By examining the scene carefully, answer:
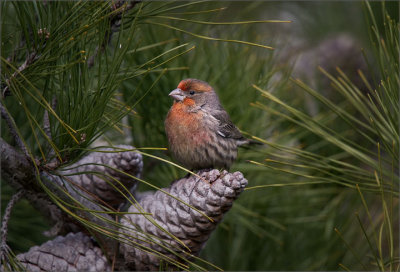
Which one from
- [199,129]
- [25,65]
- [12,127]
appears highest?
[25,65]

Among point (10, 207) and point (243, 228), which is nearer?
point (10, 207)

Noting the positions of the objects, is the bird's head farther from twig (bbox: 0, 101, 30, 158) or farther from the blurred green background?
twig (bbox: 0, 101, 30, 158)

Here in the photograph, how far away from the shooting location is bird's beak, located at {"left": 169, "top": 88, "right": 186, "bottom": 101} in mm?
2494

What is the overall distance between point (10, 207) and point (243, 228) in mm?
1431

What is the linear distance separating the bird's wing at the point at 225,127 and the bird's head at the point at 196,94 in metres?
0.05

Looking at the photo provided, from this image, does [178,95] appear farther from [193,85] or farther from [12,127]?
[12,127]

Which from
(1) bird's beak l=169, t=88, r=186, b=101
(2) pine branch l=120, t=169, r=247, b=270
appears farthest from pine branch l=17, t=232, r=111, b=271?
(1) bird's beak l=169, t=88, r=186, b=101

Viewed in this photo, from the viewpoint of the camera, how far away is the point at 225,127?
2.51m

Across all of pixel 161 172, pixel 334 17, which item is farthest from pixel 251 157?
pixel 334 17

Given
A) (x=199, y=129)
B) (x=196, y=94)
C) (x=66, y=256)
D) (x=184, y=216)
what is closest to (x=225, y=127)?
(x=199, y=129)

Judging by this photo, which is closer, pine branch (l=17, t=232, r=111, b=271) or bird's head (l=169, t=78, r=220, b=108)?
pine branch (l=17, t=232, r=111, b=271)

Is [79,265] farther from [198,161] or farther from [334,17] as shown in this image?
[334,17]

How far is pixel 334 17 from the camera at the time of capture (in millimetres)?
4027

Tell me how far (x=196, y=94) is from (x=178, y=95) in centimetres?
12
